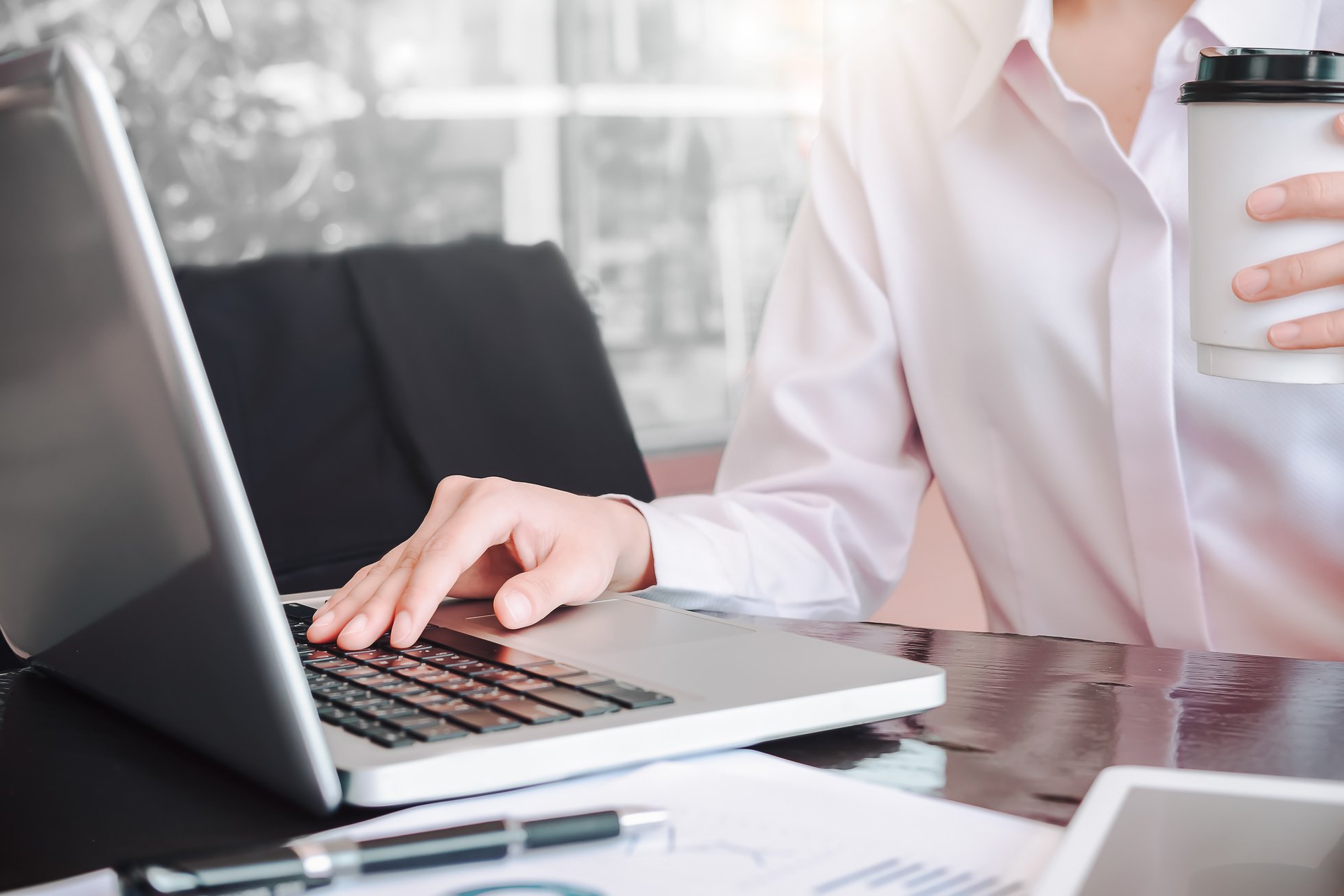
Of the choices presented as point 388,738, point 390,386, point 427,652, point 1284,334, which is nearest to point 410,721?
point 388,738

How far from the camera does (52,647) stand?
2.01 ft

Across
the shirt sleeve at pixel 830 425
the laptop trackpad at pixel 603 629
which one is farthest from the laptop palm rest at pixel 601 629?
the shirt sleeve at pixel 830 425

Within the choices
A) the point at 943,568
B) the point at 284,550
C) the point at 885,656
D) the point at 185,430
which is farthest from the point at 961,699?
the point at 943,568

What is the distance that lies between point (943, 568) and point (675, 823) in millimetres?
2071

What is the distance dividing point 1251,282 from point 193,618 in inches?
20.8

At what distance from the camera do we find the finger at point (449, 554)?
59 centimetres

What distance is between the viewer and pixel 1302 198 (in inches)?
24.0

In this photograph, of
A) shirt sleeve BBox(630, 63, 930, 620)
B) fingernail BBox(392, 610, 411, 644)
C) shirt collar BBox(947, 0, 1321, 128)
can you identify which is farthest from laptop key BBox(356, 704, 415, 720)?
shirt collar BBox(947, 0, 1321, 128)

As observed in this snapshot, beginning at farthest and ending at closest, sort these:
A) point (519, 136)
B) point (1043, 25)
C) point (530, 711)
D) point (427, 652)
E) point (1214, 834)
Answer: point (519, 136), point (1043, 25), point (427, 652), point (530, 711), point (1214, 834)

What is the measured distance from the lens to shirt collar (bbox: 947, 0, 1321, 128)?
90 cm

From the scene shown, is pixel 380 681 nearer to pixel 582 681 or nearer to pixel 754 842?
pixel 582 681

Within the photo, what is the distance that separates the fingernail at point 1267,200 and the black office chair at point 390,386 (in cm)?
105

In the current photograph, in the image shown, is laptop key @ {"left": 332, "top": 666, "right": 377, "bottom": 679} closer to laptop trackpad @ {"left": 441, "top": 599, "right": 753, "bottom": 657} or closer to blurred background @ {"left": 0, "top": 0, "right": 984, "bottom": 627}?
laptop trackpad @ {"left": 441, "top": 599, "right": 753, "bottom": 657}

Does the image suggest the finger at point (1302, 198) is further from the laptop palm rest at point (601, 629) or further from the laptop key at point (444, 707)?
the laptop key at point (444, 707)
